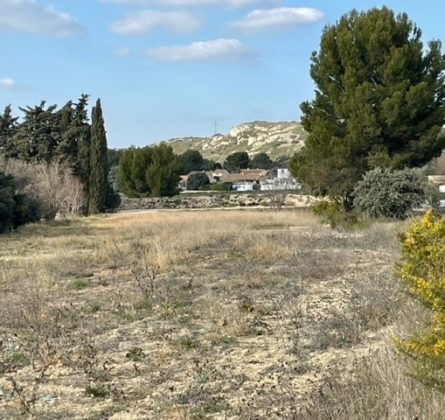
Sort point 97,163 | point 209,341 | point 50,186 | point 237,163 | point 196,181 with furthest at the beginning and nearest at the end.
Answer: point 237,163 < point 196,181 < point 97,163 < point 50,186 < point 209,341

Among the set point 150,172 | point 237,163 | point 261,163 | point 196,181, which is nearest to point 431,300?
point 150,172

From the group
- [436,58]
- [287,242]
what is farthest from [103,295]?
[436,58]

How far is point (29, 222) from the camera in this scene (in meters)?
35.4

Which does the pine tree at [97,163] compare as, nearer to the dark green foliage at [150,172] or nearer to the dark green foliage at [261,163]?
the dark green foliage at [150,172]

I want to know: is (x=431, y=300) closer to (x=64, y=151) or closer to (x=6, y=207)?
(x=6, y=207)

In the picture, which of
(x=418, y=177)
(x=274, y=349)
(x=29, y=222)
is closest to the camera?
(x=274, y=349)

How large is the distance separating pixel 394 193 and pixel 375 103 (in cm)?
539

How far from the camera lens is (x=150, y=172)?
68938 millimetres

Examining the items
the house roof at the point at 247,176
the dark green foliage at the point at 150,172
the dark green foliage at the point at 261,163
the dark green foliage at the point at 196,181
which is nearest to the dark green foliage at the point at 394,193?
the dark green foliage at the point at 150,172

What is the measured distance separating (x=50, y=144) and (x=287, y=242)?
36.4m

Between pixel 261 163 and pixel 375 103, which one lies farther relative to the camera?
pixel 261 163

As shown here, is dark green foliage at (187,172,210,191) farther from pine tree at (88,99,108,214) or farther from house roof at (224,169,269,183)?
pine tree at (88,99,108,214)

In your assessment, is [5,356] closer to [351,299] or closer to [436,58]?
[351,299]

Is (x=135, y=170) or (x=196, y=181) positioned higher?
(x=135, y=170)
